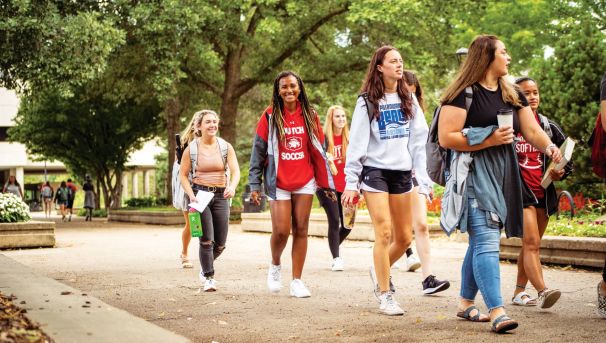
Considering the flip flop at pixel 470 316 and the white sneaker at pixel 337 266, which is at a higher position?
the flip flop at pixel 470 316

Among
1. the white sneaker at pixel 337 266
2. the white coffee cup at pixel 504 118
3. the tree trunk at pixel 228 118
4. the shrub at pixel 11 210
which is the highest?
the tree trunk at pixel 228 118

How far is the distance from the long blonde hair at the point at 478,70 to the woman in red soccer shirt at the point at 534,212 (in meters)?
0.98

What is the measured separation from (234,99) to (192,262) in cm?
1794

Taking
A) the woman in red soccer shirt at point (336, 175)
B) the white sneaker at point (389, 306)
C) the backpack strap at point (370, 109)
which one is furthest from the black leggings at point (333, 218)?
the white sneaker at point (389, 306)

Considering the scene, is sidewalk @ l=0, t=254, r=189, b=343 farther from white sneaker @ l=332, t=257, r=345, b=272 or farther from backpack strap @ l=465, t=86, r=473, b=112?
white sneaker @ l=332, t=257, r=345, b=272

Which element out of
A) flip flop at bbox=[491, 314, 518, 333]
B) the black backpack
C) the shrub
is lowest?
flip flop at bbox=[491, 314, 518, 333]

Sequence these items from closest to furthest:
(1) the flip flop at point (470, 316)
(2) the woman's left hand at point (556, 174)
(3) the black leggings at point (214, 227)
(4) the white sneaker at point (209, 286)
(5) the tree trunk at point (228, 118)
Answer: (1) the flip flop at point (470, 316) < (2) the woman's left hand at point (556, 174) < (4) the white sneaker at point (209, 286) < (3) the black leggings at point (214, 227) < (5) the tree trunk at point (228, 118)

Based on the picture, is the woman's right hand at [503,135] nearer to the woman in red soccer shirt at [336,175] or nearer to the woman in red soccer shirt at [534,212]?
the woman in red soccer shirt at [534,212]

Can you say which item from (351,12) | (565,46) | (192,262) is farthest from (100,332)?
(351,12)

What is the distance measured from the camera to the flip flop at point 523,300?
724 centimetres

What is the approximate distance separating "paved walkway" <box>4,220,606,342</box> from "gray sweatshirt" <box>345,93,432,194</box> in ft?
3.72

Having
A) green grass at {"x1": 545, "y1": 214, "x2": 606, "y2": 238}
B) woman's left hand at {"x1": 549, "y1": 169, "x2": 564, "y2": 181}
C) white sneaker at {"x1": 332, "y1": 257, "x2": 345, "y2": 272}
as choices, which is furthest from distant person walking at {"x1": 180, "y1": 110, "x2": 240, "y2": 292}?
green grass at {"x1": 545, "y1": 214, "x2": 606, "y2": 238}

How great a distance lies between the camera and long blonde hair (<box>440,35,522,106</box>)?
6.08m

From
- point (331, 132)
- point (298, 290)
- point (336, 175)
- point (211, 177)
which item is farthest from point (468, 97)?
point (331, 132)
